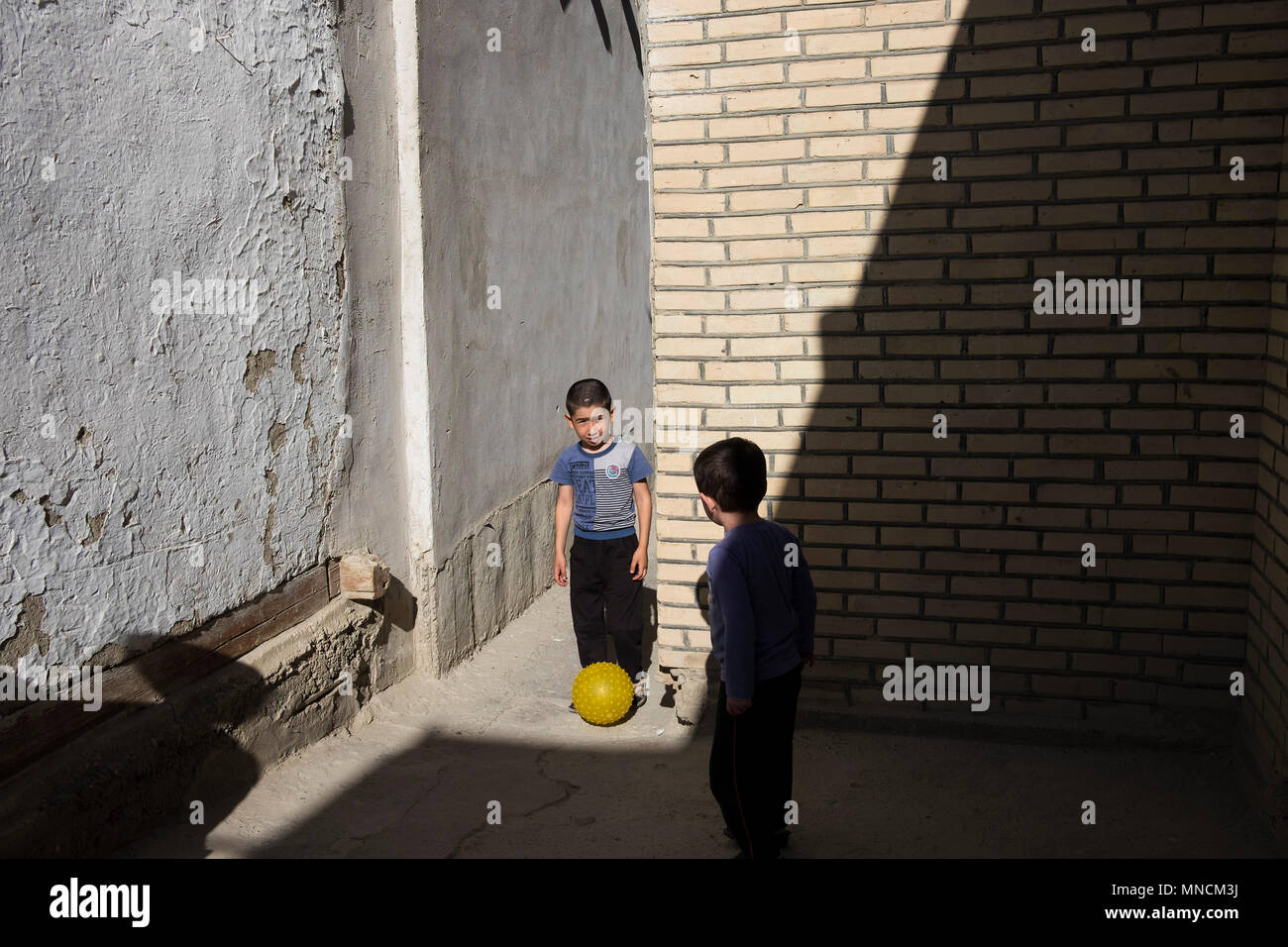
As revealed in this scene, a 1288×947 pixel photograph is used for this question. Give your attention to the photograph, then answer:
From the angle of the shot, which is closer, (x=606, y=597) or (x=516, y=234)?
(x=606, y=597)

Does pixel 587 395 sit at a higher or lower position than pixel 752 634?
higher

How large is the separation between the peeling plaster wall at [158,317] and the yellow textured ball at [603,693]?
1.32m

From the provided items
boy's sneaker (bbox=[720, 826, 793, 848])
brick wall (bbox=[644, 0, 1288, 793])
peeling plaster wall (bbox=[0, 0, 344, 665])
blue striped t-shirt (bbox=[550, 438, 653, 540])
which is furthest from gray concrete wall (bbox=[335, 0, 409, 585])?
boy's sneaker (bbox=[720, 826, 793, 848])

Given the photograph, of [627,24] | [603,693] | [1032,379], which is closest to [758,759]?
[603,693]

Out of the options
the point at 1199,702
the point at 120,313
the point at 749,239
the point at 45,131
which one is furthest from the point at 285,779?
the point at 1199,702

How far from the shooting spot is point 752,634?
325 cm

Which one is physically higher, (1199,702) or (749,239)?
(749,239)

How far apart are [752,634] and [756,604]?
0.35 feet

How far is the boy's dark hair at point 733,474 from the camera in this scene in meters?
3.31

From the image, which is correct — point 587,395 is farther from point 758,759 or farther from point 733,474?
point 758,759

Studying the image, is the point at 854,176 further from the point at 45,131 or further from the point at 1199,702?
the point at 45,131

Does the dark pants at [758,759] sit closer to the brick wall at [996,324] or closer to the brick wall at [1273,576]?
the brick wall at [996,324]
